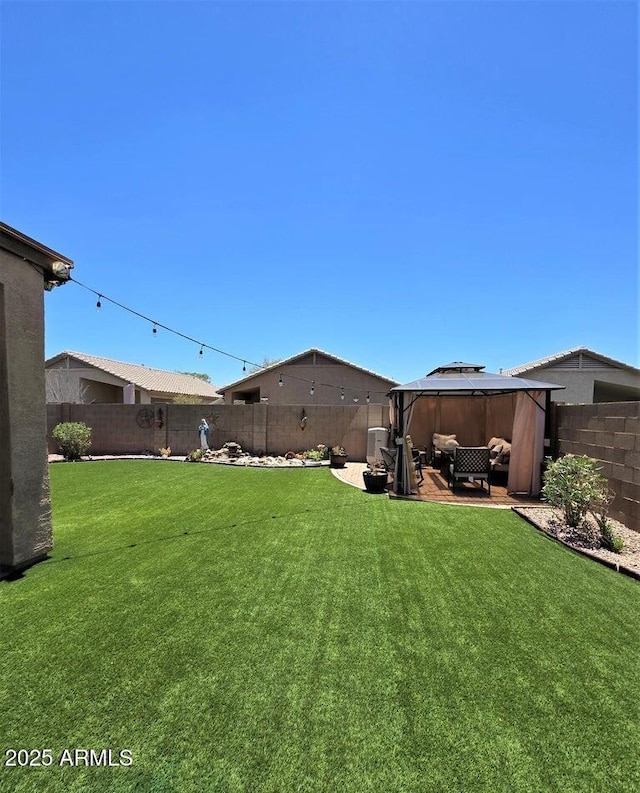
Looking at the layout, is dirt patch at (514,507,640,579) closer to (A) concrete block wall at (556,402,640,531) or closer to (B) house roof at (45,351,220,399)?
(A) concrete block wall at (556,402,640,531)

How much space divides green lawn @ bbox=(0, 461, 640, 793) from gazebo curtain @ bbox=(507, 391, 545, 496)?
305 cm

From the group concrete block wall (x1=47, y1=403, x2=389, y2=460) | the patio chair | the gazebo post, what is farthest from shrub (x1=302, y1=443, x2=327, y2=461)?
the patio chair

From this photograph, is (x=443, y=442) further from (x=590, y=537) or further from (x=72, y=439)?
(x=72, y=439)

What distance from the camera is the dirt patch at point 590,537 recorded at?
4309 mm

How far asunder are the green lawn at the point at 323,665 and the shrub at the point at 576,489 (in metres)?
0.82

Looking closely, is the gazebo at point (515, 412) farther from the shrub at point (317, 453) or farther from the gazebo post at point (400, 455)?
the shrub at point (317, 453)

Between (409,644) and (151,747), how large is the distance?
176 centimetres

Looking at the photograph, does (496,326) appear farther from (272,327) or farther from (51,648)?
(51,648)

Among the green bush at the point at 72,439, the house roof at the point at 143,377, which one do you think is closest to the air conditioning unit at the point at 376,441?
the green bush at the point at 72,439

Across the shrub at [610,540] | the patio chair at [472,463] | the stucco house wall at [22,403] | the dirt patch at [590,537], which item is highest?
the stucco house wall at [22,403]

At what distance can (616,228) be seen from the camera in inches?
349

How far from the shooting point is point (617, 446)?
555cm

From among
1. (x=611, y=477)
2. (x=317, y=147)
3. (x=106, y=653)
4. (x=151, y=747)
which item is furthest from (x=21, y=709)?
(x=317, y=147)

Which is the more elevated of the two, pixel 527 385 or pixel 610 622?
pixel 527 385
